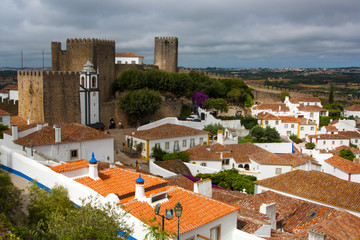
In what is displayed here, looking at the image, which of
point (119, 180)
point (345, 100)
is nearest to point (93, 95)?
point (119, 180)

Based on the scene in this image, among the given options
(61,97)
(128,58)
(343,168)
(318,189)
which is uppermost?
(128,58)

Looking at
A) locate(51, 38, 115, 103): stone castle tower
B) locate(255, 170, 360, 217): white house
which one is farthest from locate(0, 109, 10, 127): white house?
locate(255, 170, 360, 217): white house

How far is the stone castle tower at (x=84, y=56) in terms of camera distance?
1133 inches

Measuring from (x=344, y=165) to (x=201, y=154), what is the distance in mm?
9906

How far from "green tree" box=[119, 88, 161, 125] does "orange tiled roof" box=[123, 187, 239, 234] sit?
20.9 metres

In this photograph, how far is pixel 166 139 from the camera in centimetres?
2453

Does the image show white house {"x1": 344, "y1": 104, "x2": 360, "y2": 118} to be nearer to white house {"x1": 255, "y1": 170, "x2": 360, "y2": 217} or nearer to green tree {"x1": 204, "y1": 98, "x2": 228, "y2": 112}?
green tree {"x1": 204, "y1": 98, "x2": 228, "y2": 112}

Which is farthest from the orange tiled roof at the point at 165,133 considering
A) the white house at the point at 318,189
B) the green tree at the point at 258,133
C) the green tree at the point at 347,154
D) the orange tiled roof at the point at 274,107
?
the orange tiled roof at the point at 274,107

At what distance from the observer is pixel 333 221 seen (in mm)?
10195

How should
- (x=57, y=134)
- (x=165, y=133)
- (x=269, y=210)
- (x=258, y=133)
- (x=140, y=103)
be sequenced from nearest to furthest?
1. (x=269, y=210)
2. (x=57, y=134)
3. (x=165, y=133)
4. (x=140, y=103)
5. (x=258, y=133)

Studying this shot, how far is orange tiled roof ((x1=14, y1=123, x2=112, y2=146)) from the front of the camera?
14242 mm

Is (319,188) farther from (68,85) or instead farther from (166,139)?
(68,85)

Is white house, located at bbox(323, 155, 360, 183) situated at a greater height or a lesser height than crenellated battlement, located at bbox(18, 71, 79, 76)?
lesser

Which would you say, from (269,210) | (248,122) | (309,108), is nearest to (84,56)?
(248,122)
